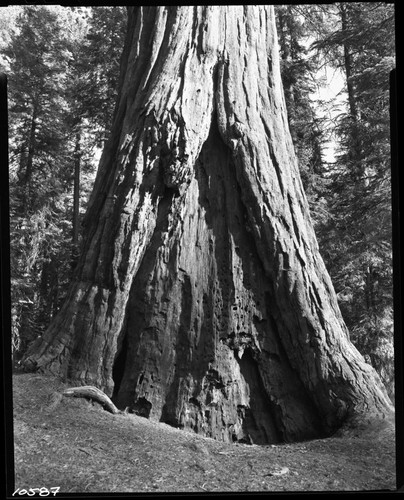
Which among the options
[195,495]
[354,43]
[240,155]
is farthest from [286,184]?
[354,43]

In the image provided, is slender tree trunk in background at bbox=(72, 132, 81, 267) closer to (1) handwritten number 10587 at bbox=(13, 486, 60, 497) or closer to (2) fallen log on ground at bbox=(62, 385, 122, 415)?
(2) fallen log on ground at bbox=(62, 385, 122, 415)

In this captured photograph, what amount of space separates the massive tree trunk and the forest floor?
244 mm

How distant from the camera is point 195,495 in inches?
121

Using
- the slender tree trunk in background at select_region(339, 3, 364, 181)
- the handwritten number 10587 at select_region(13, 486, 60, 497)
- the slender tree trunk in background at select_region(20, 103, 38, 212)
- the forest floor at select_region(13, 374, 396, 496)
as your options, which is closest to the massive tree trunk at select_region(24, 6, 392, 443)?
the forest floor at select_region(13, 374, 396, 496)

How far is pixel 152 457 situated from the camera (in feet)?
11.1

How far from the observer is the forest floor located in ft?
10.4

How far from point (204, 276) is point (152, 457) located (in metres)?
1.57

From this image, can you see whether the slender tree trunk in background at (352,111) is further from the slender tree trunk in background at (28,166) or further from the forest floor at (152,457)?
the slender tree trunk in background at (28,166)

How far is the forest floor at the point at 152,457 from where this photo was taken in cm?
317

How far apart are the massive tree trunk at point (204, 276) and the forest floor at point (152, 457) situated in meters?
0.24

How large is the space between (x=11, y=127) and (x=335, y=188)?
413 centimetres

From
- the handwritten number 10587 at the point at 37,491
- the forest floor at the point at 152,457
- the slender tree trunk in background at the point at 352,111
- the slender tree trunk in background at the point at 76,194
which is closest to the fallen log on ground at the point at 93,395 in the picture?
the forest floor at the point at 152,457

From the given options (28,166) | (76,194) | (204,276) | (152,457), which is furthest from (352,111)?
(152,457)

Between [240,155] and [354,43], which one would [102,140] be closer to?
[240,155]
